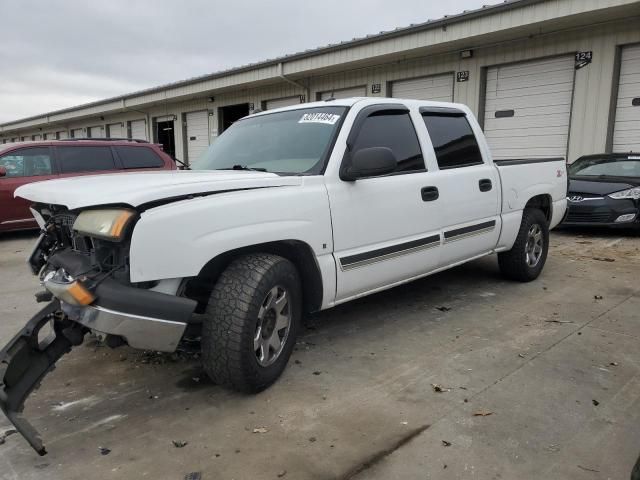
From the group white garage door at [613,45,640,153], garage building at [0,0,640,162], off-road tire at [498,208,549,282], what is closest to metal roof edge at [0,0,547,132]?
garage building at [0,0,640,162]

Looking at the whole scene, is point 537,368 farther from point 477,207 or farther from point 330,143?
point 330,143

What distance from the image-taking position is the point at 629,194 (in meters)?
8.48

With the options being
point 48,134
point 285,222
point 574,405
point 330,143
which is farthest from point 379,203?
point 48,134

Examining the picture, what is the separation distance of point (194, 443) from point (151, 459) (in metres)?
0.22

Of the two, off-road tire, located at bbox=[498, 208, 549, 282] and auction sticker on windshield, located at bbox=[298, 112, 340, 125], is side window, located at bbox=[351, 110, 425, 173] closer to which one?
auction sticker on windshield, located at bbox=[298, 112, 340, 125]

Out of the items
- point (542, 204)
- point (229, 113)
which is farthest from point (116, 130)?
point (542, 204)

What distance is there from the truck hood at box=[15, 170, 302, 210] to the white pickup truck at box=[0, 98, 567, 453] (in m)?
0.01

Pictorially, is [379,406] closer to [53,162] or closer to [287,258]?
[287,258]

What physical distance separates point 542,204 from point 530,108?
22.2 feet

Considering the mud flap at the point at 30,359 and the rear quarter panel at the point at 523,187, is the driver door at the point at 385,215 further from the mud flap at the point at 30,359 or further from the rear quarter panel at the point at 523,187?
the mud flap at the point at 30,359

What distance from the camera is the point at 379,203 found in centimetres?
367

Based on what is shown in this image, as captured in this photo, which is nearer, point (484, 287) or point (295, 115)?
point (295, 115)

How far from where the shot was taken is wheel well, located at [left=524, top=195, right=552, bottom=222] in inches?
221

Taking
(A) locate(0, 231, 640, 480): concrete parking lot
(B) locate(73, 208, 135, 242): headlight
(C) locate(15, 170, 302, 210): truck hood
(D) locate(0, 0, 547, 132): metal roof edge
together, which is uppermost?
(D) locate(0, 0, 547, 132): metal roof edge
